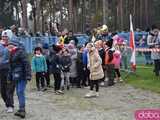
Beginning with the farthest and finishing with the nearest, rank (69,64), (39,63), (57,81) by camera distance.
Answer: (69,64), (39,63), (57,81)

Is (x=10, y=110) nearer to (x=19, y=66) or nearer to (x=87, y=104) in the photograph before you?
(x=19, y=66)

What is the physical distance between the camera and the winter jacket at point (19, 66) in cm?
1221

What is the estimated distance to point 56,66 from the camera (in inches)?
690

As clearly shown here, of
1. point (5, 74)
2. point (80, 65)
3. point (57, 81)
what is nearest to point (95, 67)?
point (57, 81)

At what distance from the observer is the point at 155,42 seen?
2339cm

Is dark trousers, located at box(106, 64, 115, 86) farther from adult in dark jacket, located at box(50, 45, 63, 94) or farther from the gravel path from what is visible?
adult in dark jacket, located at box(50, 45, 63, 94)

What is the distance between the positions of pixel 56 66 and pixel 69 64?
79cm

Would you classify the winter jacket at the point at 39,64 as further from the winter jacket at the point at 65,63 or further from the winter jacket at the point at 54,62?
the winter jacket at the point at 65,63

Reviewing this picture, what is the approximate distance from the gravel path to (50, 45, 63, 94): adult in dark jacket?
0.27m

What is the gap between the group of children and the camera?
1780 centimetres

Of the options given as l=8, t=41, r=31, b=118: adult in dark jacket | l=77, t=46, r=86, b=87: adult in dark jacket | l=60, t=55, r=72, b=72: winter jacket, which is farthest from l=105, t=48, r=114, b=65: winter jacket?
l=8, t=41, r=31, b=118: adult in dark jacket

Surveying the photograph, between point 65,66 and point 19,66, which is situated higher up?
point 19,66

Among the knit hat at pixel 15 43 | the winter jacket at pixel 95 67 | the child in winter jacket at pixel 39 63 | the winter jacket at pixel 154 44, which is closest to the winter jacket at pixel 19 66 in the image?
the knit hat at pixel 15 43

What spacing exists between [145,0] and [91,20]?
770 inches
